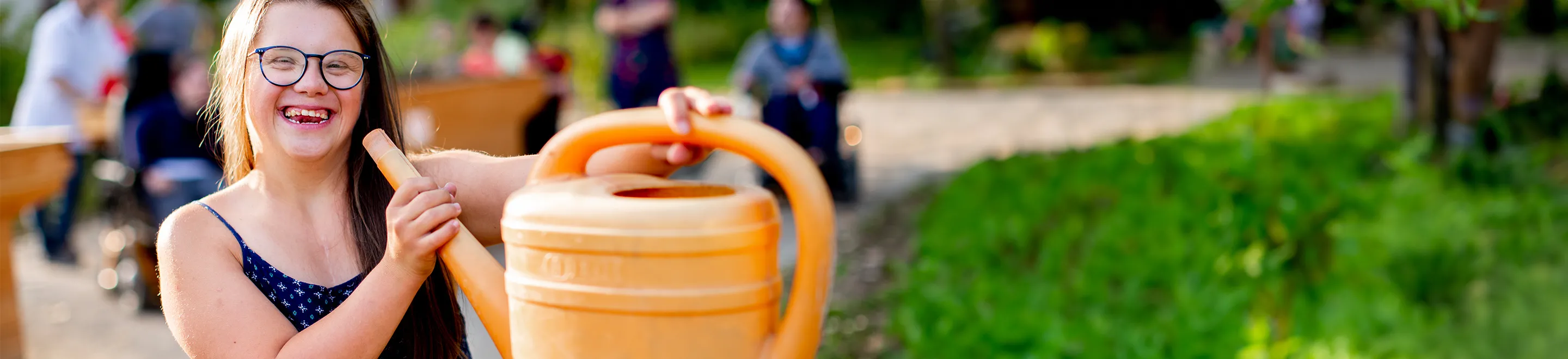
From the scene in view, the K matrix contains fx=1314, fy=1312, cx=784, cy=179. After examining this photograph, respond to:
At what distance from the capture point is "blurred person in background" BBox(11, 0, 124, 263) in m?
6.05

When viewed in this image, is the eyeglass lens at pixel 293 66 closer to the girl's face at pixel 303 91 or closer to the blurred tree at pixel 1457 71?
the girl's face at pixel 303 91

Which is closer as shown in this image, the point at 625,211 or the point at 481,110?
the point at 625,211

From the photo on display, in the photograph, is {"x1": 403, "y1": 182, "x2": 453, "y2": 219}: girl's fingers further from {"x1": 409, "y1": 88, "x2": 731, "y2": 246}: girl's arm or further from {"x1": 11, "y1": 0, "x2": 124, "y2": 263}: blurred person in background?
{"x1": 11, "y1": 0, "x2": 124, "y2": 263}: blurred person in background

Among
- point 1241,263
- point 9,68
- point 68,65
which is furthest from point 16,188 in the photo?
point 9,68

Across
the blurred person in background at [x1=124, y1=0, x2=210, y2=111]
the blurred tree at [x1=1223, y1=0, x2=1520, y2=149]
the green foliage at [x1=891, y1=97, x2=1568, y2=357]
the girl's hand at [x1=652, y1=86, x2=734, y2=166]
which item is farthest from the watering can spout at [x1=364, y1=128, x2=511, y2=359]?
the blurred tree at [x1=1223, y1=0, x2=1520, y2=149]

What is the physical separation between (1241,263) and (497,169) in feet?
11.2

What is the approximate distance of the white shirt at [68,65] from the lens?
605 cm

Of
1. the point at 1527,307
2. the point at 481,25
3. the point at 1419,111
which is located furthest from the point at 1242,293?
the point at 481,25

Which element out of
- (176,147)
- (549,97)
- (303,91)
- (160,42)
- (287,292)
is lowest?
(549,97)

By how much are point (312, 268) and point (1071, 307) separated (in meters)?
2.96

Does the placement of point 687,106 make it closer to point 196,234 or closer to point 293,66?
point 293,66

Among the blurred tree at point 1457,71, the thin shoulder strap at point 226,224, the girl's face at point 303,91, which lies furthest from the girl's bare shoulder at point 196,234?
the blurred tree at point 1457,71

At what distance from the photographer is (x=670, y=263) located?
1206mm

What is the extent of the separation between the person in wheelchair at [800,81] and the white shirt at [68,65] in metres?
3.14
